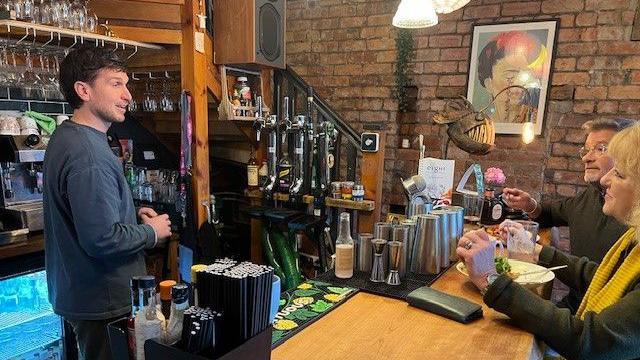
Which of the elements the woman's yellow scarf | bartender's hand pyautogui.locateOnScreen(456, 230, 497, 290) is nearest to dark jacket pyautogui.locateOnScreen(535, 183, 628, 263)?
the woman's yellow scarf

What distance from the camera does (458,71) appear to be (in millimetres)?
3691

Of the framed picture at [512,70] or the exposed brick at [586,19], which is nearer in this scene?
the exposed brick at [586,19]

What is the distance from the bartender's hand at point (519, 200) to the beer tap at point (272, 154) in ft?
5.12

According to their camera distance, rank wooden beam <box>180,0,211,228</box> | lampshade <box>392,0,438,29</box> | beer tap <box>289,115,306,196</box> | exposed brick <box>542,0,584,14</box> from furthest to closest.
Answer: exposed brick <box>542,0,584,14</box> → beer tap <box>289,115,306,196</box> → wooden beam <box>180,0,211,228</box> → lampshade <box>392,0,438,29</box>

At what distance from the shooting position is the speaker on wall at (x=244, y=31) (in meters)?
2.76

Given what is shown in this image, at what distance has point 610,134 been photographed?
213 centimetres

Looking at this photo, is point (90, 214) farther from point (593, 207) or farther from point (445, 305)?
point (593, 207)

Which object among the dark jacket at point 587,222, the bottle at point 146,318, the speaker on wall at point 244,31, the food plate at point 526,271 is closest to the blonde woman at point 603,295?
the food plate at point 526,271

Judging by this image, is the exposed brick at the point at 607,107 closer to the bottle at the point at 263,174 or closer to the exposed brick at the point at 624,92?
the exposed brick at the point at 624,92

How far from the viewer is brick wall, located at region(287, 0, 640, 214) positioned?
3.20 m

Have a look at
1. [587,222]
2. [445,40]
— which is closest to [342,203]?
[587,222]

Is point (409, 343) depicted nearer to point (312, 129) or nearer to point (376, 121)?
point (312, 129)

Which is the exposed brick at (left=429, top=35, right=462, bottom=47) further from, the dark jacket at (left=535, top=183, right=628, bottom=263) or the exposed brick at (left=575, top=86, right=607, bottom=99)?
the dark jacket at (left=535, top=183, right=628, bottom=263)

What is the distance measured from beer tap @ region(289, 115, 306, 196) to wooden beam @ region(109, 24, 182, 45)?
917mm
